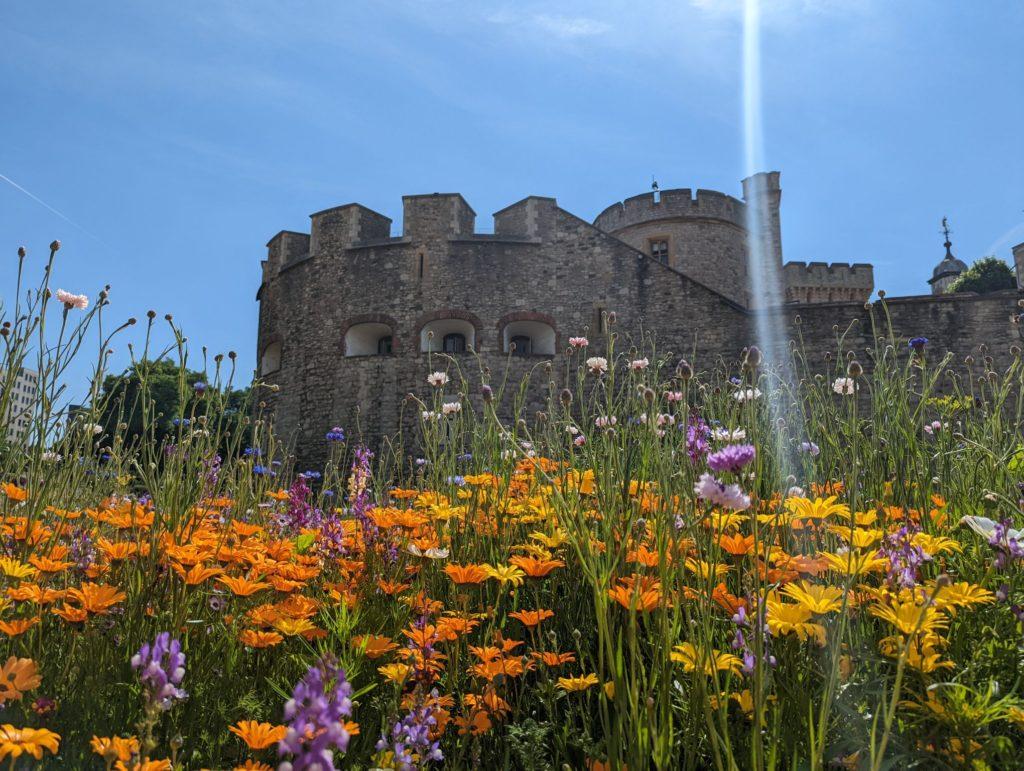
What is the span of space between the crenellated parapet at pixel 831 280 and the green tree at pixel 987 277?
9420 mm

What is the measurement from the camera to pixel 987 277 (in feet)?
95.9

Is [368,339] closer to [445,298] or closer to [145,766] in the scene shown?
[445,298]

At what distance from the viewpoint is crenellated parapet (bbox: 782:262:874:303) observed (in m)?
22.3

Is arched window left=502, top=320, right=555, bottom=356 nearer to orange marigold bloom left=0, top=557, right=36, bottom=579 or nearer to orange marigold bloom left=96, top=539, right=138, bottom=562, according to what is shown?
orange marigold bloom left=96, top=539, right=138, bottom=562

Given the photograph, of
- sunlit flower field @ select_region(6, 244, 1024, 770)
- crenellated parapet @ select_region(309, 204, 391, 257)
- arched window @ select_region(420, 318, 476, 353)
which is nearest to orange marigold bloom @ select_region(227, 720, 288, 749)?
sunlit flower field @ select_region(6, 244, 1024, 770)

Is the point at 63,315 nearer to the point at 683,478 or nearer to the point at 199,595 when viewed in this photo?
the point at 199,595

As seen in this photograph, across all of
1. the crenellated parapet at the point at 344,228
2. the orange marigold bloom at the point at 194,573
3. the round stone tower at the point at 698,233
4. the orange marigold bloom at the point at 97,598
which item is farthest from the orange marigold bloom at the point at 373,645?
the round stone tower at the point at 698,233

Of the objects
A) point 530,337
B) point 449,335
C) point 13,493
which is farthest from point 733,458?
point 449,335

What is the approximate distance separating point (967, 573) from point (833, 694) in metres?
0.84

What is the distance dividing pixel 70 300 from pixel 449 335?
46.9ft

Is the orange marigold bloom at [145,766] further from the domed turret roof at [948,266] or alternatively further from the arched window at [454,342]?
the domed turret roof at [948,266]

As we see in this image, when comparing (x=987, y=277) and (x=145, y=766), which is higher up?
(x=987, y=277)

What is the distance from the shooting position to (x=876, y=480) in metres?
2.47

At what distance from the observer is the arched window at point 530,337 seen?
15.0 meters
